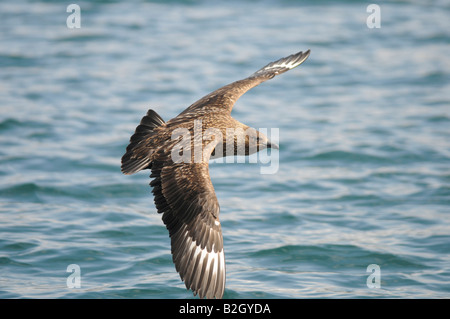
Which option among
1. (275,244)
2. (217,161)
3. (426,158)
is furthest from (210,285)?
(426,158)

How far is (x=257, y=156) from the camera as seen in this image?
1134 centimetres

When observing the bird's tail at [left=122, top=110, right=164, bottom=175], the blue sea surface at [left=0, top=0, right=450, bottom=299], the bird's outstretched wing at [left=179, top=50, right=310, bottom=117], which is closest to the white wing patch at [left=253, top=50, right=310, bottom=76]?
the bird's outstretched wing at [left=179, top=50, right=310, bottom=117]

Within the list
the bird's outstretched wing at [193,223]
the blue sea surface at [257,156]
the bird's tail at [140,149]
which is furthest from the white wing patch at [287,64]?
the bird's outstretched wing at [193,223]

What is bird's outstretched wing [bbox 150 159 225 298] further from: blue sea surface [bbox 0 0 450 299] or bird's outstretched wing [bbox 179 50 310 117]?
bird's outstretched wing [bbox 179 50 310 117]

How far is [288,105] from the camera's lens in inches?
502

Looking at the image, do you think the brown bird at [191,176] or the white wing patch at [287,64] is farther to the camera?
the white wing patch at [287,64]

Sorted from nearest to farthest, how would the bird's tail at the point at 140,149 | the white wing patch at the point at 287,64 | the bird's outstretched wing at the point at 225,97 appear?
the bird's tail at the point at 140,149 < the bird's outstretched wing at the point at 225,97 < the white wing patch at the point at 287,64

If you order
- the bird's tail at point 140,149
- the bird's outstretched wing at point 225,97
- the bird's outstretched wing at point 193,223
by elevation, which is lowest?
the bird's outstretched wing at point 193,223

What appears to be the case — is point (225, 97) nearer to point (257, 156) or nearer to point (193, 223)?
point (193, 223)

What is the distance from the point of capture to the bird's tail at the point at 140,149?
6.61m

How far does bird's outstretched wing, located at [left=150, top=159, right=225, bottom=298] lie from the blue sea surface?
999mm

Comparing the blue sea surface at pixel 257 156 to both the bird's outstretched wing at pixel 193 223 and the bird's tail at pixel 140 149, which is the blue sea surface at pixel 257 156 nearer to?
the bird's outstretched wing at pixel 193 223

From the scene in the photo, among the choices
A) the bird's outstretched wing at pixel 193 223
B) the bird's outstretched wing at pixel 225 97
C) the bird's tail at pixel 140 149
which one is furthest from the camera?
the bird's outstretched wing at pixel 225 97

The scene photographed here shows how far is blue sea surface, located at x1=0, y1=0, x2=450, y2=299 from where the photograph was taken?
25.1ft
